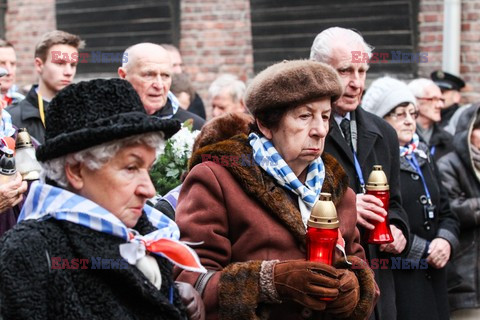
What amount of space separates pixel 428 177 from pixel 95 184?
3.12 metres

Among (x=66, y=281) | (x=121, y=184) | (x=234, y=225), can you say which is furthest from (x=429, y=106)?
(x=66, y=281)

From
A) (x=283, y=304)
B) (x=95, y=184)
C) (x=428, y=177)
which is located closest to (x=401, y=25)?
(x=428, y=177)

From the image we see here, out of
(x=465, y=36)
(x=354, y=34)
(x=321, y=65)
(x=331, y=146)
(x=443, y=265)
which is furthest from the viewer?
(x=465, y=36)

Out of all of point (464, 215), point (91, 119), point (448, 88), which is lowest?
point (464, 215)

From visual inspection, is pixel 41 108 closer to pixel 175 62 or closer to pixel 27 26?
pixel 175 62

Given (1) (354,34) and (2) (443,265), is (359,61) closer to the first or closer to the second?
(1) (354,34)

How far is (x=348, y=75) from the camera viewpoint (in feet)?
14.0

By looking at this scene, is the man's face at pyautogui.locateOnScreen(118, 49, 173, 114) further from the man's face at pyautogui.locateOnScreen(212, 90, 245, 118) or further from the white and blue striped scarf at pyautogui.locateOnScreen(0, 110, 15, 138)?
the man's face at pyautogui.locateOnScreen(212, 90, 245, 118)

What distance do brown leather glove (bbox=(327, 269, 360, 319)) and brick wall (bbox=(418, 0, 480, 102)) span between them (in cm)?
551

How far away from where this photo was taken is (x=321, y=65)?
3.34 metres

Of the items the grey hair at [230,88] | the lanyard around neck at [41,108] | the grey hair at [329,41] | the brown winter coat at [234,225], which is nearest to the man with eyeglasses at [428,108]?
the grey hair at [230,88]

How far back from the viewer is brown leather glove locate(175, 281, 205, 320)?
2.71 m

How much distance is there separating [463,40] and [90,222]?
6404mm

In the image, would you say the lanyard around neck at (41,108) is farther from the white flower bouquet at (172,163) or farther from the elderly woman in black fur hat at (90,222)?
the elderly woman in black fur hat at (90,222)
